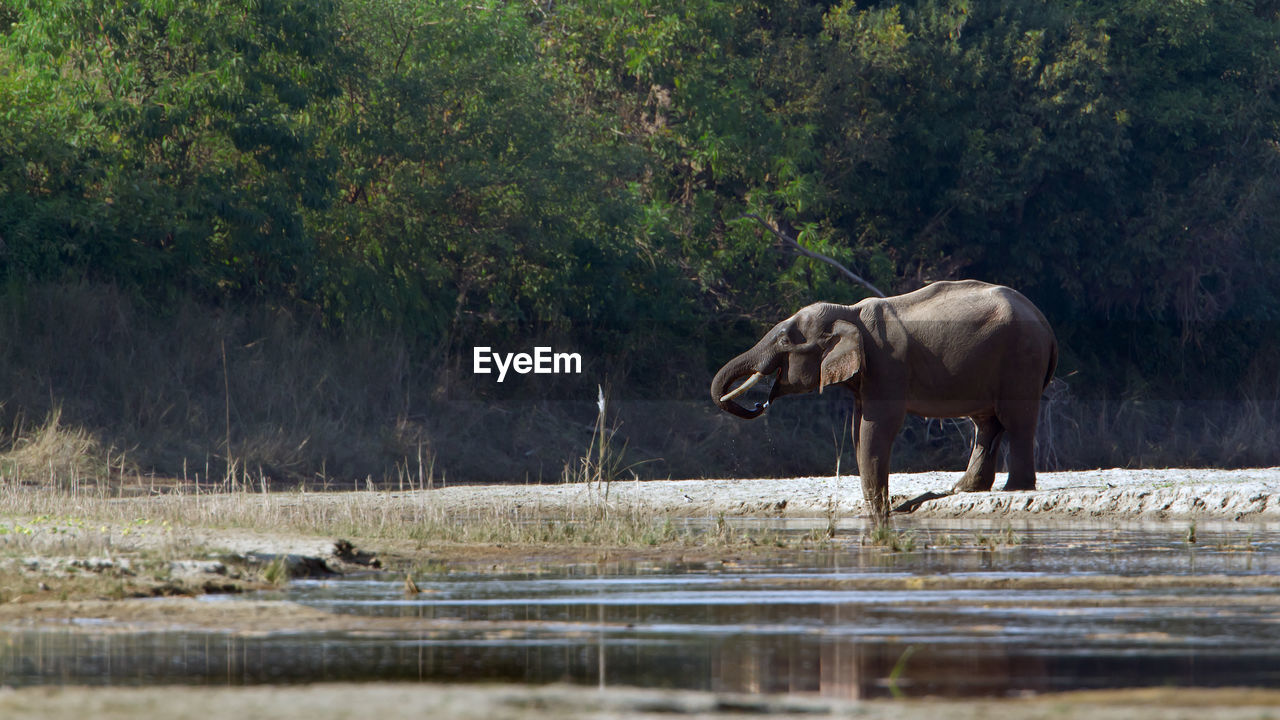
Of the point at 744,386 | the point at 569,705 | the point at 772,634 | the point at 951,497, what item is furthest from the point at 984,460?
the point at 569,705

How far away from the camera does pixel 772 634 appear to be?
728 cm

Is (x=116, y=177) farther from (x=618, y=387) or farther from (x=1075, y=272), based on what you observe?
(x=1075, y=272)

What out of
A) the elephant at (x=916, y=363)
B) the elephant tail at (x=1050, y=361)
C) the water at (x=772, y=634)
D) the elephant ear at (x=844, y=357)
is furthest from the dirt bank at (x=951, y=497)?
the water at (x=772, y=634)

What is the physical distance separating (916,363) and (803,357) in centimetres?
109

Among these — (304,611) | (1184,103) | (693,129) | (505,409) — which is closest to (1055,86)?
(1184,103)

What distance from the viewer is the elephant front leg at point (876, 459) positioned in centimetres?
1622

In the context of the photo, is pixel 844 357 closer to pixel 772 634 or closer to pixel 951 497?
pixel 951 497

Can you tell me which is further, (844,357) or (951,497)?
(951,497)

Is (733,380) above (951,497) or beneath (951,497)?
above

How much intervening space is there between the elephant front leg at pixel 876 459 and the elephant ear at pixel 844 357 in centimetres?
57

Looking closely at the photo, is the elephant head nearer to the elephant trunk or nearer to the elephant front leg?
the elephant trunk

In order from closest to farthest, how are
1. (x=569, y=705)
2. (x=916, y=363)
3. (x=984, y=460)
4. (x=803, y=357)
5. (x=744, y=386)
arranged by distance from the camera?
(x=569, y=705), (x=916, y=363), (x=803, y=357), (x=744, y=386), (x=984, y=460)

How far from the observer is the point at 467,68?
92.4 ft

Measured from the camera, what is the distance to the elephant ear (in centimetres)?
1616
